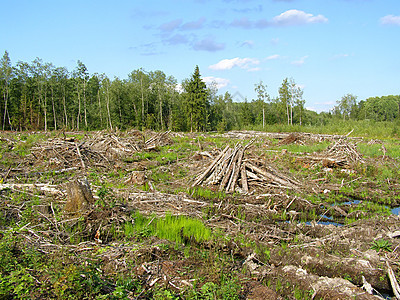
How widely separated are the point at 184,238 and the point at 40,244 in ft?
9.76

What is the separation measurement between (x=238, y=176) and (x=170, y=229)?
17.6ft

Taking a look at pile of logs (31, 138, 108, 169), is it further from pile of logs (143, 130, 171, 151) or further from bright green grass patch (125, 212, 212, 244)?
bright green grass patch (125, 212, 212, 244)

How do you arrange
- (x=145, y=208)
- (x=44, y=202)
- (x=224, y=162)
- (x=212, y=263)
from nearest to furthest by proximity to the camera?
(x=212, y=263) → (x=44, y=202) → (x=145, y=208) → (x=224, y=162)

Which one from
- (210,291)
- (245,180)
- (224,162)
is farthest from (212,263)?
(224,162)

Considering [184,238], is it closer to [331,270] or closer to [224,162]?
[331,270]

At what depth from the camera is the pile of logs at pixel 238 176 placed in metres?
10.9

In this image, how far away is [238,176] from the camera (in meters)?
11.4

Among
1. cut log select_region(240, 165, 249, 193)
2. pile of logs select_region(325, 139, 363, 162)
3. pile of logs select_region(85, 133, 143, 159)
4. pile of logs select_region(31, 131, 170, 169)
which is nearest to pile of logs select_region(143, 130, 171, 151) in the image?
pile of logs select_region(85, 133, 143, 159)

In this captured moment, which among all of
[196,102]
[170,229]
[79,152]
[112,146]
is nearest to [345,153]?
[170,229]

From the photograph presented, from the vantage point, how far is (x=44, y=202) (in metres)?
7.45

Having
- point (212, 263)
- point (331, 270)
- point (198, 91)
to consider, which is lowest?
point (331, 270)

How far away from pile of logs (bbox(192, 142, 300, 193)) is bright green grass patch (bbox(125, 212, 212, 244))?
149 inches

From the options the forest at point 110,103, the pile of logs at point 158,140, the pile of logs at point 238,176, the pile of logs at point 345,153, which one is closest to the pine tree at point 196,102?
the forest at point 110,103

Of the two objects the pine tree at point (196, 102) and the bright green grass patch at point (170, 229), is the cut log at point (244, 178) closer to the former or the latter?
the bright green grass patch at point (170, 229)
